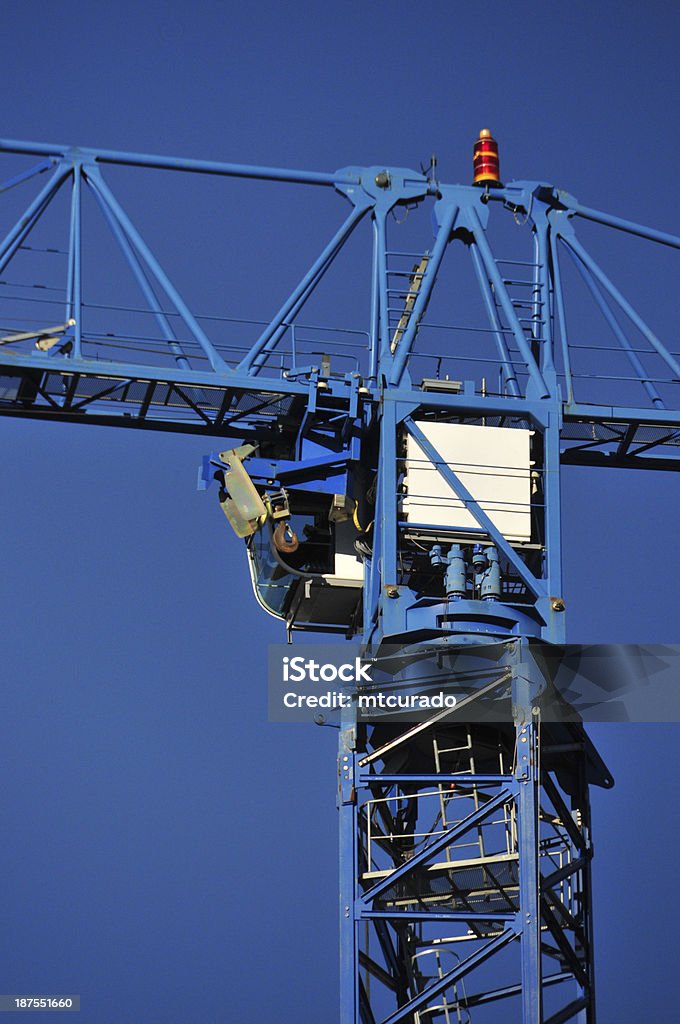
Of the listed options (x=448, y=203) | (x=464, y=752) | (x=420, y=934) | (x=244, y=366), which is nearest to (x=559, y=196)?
(x=448, y=203)

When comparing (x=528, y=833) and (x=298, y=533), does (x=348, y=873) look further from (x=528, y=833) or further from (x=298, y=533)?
(x=298, y=533)

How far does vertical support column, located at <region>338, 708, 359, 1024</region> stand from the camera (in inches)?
2200

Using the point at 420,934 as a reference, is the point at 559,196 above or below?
above

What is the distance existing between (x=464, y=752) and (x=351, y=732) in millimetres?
3529

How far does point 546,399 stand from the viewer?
199ft

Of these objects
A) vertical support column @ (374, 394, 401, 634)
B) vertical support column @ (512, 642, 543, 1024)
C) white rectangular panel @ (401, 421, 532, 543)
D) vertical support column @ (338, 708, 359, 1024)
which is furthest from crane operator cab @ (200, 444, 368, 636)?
vertical support column @ (512, 642, 543, 1024)

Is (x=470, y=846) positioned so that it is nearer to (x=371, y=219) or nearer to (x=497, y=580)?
(x=497, y=580)

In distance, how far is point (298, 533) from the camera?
6144 cm

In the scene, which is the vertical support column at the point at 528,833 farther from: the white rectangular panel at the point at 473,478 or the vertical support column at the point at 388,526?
the white rectangular panel at the point at 473,478

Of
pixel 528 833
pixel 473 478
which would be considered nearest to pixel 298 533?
pixel 473 478

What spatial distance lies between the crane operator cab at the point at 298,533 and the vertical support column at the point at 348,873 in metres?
5.64

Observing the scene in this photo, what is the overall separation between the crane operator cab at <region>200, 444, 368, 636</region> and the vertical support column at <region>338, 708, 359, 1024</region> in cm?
564

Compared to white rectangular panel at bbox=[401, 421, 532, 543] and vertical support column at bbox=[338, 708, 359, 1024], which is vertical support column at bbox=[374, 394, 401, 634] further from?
vertical support column at bbox=[338, 708, 359, 1024]

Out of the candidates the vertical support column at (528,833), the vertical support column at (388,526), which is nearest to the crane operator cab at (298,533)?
the vertical support column at (388,526)
